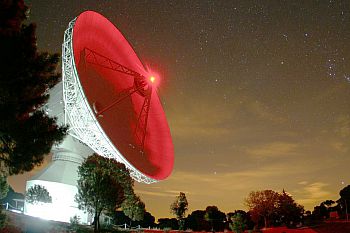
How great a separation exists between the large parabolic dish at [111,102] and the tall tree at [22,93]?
432 inches

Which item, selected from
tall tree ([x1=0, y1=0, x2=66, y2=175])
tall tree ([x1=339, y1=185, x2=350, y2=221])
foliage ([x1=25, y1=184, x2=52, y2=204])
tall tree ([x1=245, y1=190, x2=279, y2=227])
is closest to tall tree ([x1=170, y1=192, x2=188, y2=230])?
tall tree ([x1=245, y1=190, x2=279, y2=227])

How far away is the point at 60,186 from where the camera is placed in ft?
115

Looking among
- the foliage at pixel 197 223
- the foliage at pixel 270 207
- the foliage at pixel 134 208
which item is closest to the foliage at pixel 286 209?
the foliage at pixel 270 207

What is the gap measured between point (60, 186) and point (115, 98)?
10043 millimetres

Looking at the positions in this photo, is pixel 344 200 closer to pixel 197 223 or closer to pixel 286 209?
pixel 286 209

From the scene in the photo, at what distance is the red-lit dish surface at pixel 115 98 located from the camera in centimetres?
2967

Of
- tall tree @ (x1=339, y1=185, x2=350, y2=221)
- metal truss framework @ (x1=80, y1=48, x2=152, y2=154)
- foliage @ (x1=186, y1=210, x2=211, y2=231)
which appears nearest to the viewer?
metal truss framework @ (x1=80, y1=48, x2=152, y2=154)

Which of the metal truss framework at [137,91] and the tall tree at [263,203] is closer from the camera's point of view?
the metal truss framework at [137,91]

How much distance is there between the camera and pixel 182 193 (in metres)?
60.0

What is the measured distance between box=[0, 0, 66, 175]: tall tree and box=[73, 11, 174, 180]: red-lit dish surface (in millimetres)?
12198

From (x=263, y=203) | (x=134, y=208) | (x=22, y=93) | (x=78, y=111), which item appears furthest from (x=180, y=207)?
(x=22, y=93)

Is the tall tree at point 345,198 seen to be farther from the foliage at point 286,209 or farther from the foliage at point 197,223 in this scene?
the foliage at point 197,223

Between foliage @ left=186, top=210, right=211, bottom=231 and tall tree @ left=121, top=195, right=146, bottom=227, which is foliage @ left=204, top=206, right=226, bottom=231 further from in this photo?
tall tree @ left=121, top=195, right=146, bottom=227

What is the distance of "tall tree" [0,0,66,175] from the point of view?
12312 mm
